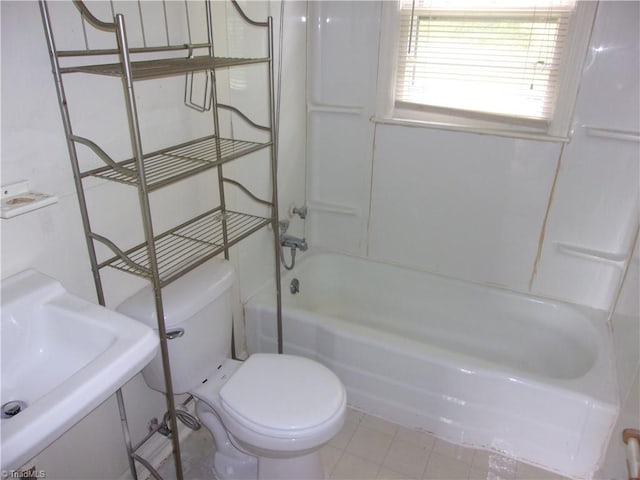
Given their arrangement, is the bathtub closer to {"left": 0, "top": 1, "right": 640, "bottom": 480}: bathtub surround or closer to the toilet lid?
{"left": 0, "top": 1, "right": 640, "bottom": 480}: bathtub surround

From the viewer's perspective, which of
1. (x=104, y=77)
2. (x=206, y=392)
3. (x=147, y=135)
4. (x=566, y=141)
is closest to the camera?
(x=104, y=77)

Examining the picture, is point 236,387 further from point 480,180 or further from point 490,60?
point 490,60

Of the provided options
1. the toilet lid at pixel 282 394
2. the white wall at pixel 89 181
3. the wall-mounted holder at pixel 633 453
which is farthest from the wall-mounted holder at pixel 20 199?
the wall-mounted holder at pixel 633 453

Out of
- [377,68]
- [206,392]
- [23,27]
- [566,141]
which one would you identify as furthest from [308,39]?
[206,392]

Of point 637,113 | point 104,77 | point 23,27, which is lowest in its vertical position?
point 637,113

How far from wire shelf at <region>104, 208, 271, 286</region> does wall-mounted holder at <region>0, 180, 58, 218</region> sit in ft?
0.86

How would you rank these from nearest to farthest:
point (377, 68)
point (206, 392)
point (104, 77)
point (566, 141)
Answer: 1. point (104, 77)
2. point (206, 392)
3. point (566, 141)
4. point (377, 68)

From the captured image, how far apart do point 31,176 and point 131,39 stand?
0.49 metres

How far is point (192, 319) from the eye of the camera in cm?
146

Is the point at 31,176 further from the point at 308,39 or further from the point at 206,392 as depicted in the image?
the point at 308,39

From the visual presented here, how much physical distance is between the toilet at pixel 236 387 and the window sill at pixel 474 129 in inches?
44.5

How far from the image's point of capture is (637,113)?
1835 millimetres

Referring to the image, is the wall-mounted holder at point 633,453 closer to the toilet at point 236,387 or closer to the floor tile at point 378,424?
the toilet at point 236,387

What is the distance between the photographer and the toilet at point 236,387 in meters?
1.40
